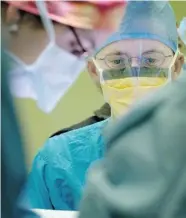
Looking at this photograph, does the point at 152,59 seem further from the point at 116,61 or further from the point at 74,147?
the point at 74,147

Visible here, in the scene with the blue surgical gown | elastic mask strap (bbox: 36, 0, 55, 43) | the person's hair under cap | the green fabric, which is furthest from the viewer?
the person's hair under cap

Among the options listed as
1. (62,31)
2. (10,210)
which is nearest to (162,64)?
(62,31)

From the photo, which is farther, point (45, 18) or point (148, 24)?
point (148, 24)

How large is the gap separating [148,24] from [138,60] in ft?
0.30

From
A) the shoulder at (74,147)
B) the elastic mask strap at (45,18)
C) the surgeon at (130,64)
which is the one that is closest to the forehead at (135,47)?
the surgeon at (130,64)

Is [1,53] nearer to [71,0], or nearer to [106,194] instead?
[106,194]

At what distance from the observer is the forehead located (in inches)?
54.2

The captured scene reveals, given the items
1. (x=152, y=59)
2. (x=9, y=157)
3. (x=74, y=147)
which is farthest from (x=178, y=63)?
(x=9, y=157)

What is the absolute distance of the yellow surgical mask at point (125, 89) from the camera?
4.54 feet

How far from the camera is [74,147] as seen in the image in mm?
1312

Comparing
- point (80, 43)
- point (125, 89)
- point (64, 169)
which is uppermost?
point (80, 43)

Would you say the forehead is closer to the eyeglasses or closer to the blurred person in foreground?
the eyeglasses

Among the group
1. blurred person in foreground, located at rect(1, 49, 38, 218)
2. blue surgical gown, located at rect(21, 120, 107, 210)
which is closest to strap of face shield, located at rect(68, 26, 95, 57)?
blue surgical gown, located at rect(21, 120, 107, 210)

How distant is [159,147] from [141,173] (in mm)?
20
